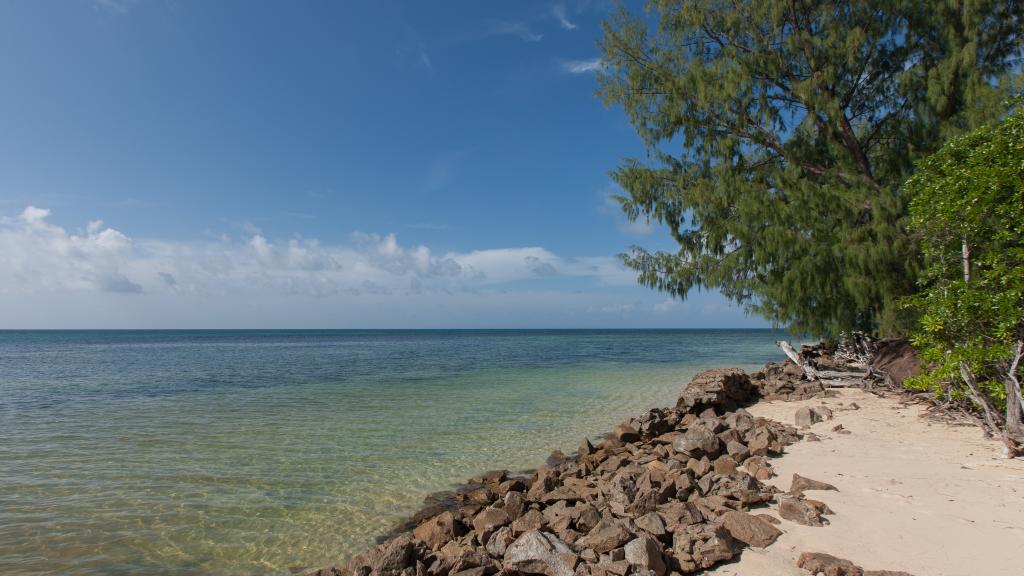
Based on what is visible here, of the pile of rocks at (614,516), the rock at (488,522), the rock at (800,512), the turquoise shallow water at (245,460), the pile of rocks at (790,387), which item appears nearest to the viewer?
the pile of rocks at (614,516)

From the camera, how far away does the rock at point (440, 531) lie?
5736 mm

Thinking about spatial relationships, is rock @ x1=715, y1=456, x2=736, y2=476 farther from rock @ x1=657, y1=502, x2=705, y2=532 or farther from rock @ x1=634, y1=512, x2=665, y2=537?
rock @ x1=634, y1=512, x2=665, y2=537

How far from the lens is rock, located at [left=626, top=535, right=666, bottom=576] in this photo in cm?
422

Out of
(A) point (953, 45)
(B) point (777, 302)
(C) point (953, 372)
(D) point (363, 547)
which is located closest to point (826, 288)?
(B) point (777, 302)

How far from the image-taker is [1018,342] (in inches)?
279

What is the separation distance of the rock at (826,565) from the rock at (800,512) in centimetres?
70

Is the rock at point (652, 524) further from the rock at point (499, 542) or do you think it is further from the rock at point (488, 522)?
the rock at point (488, 522)

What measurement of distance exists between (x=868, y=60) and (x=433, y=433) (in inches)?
566

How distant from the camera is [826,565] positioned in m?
4.06

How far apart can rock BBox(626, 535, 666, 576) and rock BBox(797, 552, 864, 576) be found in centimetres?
114

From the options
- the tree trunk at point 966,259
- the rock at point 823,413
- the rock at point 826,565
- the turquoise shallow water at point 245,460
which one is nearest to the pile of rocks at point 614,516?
the rock at point 826,565

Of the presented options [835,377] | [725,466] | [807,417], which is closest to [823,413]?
[807,417]

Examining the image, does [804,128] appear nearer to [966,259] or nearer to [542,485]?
[966,259]

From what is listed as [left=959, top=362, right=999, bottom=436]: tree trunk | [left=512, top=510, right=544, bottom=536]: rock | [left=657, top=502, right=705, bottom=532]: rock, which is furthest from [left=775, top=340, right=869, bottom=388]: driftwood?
[left=512, top=510, right=544, bottom=536]: rock
